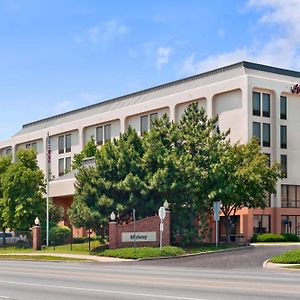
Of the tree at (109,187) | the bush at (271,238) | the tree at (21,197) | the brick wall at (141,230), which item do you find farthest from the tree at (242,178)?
the tree at (21,197)

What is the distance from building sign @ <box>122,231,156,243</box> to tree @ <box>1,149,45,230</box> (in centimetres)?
1724

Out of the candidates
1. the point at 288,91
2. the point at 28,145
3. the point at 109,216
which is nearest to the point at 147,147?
the point at 109,216

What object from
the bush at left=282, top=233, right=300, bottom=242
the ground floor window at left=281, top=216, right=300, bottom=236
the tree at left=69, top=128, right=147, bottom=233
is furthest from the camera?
the ground floor window at left=281, top=216, right=300, bottom=236

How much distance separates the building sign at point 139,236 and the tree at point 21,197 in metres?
17.2

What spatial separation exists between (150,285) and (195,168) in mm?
24512

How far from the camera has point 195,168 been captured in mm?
43531

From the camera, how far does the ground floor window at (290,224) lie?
210 feet

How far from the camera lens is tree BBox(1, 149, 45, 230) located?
57.9 metres

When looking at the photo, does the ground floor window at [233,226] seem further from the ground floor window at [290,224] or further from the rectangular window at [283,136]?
the rectangular window at [283,136]

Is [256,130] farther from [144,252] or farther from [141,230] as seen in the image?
[144,252]

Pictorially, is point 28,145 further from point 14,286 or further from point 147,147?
point 14,286

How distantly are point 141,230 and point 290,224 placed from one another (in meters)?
25.7

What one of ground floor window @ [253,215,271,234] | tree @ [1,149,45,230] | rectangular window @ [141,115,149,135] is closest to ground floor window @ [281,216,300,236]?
ground floor window @ [253,215,271,234]

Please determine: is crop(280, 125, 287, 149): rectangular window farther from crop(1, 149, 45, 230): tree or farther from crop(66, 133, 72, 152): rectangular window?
crop(66, 133, 72, 152): rectangular window
